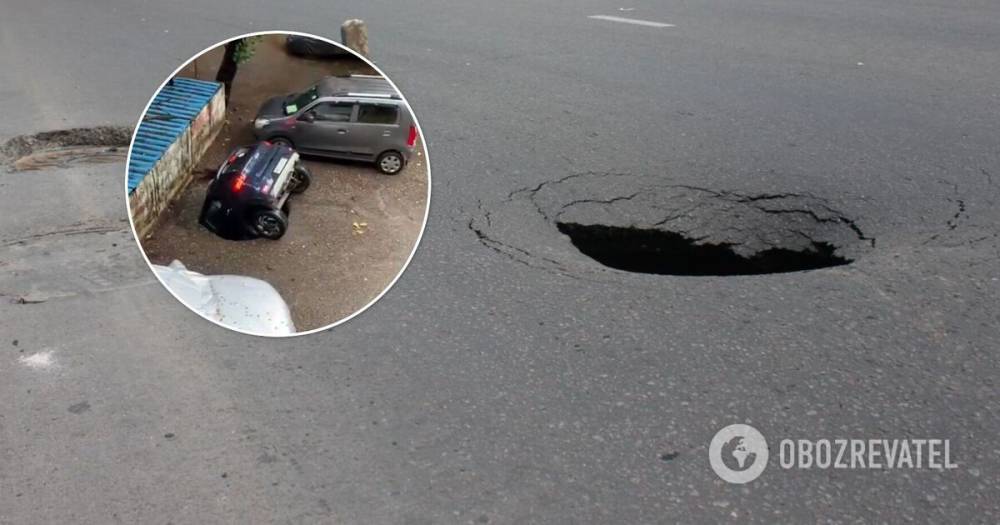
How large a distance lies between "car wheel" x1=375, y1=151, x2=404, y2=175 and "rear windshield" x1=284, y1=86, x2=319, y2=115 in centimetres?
20

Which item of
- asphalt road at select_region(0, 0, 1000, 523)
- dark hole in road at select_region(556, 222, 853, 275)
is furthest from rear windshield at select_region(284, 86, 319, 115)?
dark hole in road at select_region(556, 222, 853, 275)

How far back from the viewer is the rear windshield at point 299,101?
211 cm

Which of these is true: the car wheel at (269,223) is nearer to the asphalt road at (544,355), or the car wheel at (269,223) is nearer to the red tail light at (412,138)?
the red tail light at (412,138)

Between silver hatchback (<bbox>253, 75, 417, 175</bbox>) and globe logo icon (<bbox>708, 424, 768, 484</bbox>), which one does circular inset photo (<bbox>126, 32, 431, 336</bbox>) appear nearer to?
silver hatchback (<bbox>253, 75, 417, 175</bbox>)

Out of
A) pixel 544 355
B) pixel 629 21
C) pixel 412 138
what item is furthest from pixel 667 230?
pixel 629 21

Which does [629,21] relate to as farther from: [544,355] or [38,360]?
[38,360]

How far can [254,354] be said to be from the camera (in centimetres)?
381

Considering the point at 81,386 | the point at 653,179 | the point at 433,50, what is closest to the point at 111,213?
the point at 81,386

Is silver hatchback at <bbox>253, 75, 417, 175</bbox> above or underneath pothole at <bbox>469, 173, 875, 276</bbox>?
above

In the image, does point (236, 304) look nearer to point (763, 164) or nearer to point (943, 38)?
point (763, 164)

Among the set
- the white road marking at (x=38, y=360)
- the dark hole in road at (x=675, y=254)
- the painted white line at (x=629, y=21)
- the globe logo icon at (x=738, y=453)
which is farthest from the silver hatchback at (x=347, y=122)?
the painted white line at (x=629, y=21)

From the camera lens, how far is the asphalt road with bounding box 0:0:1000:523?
3.04 metres

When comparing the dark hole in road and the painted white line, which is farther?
the painted white line

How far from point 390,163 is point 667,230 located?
2891mm
